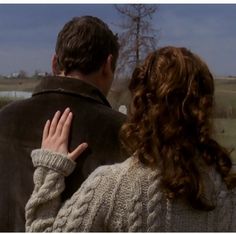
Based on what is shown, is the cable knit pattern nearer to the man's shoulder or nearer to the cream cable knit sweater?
the cream cable knit sweater

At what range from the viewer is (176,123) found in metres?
1.70

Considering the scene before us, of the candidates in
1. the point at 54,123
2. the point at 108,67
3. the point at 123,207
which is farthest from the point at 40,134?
the point at 123,207

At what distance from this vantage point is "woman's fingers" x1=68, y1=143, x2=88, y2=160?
6.11 feet

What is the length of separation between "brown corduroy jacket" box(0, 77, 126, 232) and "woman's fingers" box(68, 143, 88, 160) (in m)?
0.02

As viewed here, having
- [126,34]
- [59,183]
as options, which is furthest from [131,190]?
[126,34]

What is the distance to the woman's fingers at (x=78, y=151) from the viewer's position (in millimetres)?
1863

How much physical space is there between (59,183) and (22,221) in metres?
0.25

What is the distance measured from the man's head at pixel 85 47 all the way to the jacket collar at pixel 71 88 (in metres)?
0.04

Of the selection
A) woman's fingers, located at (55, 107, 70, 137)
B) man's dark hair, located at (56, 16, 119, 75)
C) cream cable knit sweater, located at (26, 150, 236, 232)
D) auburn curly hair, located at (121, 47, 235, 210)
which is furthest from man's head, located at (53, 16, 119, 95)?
cream cable knit sweater, located at (26, 150, 236, 232)

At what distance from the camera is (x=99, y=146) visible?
1.92 m

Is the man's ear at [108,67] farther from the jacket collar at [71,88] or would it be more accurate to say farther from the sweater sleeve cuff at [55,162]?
the sweater sleeve cuff at [55,162]

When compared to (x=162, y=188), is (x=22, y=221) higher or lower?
lower

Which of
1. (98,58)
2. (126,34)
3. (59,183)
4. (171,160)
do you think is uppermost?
(98,58)

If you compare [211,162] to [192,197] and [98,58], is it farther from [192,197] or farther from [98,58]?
[98,58]
